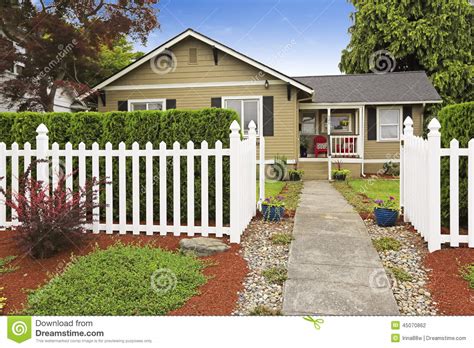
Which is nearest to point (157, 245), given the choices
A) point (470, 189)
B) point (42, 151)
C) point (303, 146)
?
point (42, 151)

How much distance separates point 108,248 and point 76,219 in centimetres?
50

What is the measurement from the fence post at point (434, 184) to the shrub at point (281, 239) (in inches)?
64.3

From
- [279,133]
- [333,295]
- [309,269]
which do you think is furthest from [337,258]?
[279,133]

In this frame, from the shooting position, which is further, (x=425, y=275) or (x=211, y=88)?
(x=211, y=88)

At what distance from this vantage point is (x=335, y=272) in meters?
3.78

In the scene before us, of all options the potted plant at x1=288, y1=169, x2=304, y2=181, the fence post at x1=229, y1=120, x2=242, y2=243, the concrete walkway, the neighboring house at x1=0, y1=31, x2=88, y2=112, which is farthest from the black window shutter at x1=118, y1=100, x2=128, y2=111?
the fence post at x1=229, y1=120, x2=242, y2=243

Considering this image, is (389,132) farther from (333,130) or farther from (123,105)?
(123,105)

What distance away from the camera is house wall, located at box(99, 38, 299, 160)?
44.8 ft

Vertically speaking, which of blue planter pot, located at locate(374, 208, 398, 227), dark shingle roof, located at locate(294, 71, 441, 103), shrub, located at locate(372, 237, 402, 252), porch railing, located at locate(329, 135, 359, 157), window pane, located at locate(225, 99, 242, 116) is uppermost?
dark shingle roof, located at locate(294, 71, 441, 103)

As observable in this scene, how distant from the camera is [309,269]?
3850mm

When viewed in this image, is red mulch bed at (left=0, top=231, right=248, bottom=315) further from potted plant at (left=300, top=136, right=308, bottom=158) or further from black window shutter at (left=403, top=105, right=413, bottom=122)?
black window shutter at (left=403, top=105, right=413, bottom=122)

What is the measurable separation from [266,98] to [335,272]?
34.8ft

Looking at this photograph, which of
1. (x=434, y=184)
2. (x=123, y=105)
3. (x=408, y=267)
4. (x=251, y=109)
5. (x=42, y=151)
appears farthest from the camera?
(x=123, y=105)

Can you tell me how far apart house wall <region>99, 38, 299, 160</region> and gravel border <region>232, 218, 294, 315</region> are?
8133 millimetres
